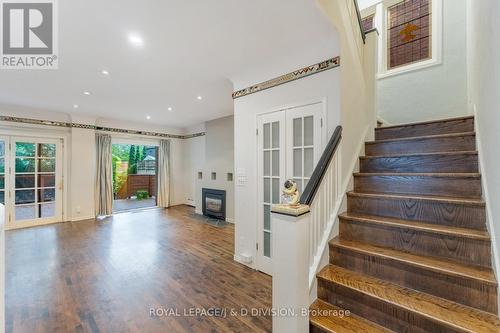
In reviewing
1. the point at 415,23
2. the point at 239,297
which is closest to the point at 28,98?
the point at 239,297

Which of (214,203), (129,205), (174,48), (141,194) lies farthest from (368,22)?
(141,194)

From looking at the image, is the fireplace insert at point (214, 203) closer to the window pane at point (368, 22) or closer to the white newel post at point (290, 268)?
the white newel post at point (290, 268)

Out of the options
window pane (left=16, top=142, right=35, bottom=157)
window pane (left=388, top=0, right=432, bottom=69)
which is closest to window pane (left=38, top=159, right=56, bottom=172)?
window pane (left=16, top=142, right=35, bottom=157)

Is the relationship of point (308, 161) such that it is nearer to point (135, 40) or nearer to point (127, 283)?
point (135, 40)

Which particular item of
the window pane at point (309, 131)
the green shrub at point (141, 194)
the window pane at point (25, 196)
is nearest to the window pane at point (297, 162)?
the window pane at point (309, 131)

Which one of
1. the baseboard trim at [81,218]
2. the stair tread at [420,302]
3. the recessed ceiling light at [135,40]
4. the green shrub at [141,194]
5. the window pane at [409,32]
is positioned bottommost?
the baseboard trim at [81,218]

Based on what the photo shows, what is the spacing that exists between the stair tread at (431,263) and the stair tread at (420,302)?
0.19 m

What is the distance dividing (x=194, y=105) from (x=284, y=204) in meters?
4.10

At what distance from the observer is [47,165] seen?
5.39 m

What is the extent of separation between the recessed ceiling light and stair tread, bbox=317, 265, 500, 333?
2862 millimetres

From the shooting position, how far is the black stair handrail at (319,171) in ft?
5.34

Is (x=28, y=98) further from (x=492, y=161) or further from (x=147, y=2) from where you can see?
(x=492, y=161)

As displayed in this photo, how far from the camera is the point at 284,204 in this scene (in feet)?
5.15

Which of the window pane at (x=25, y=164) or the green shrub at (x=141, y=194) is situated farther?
the green shrub at (x=141, y=194)
